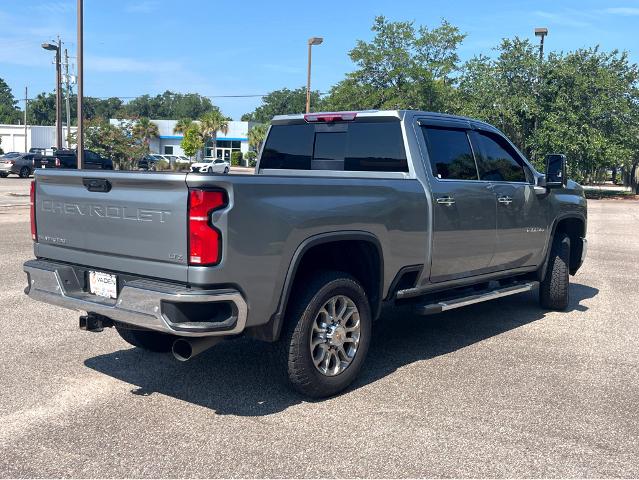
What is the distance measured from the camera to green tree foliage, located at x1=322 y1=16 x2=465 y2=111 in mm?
38031

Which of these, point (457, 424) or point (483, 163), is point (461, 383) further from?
point (483, 163)

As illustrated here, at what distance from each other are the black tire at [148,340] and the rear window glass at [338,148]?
79.6 inches

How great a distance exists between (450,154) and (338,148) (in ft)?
3.28

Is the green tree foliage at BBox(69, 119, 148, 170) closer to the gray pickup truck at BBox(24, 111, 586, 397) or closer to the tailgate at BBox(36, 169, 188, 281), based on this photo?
the gray pickup truck at BBox(24, 111, 586, 397)

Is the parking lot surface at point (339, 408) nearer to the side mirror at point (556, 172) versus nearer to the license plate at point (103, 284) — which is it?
the license plate at point (103, 284)

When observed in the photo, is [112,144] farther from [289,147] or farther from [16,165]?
[289,147]

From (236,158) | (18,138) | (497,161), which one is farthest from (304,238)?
(18,138)

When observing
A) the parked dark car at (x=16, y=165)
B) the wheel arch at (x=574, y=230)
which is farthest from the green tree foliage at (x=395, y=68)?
the wheel arch at (x=574, y=230)

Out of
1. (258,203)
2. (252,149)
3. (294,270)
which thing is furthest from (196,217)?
(252,149)

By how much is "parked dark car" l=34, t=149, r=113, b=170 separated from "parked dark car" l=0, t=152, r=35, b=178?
2.43ft

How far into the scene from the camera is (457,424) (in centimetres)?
417

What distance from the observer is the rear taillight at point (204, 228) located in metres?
3.77

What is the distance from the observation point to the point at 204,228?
3.77 meters

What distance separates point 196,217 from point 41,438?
1.58 m
